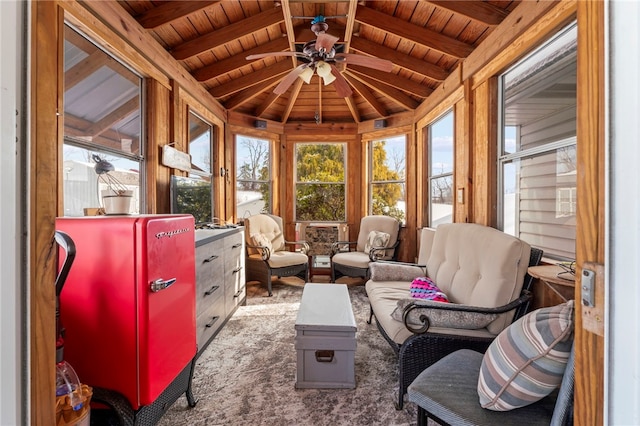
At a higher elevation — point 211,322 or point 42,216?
point 42,216

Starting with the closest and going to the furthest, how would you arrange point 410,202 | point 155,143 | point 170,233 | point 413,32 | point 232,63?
point 170,233, point 155,143, point 413,32, point 232,63, point 410,202

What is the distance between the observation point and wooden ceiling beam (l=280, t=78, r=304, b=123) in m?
4.16

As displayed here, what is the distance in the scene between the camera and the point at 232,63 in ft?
11.2

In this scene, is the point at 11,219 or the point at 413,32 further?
the point at 413,32

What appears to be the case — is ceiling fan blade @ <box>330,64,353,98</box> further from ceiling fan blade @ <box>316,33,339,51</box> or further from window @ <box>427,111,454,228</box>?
window @ <box>427,111,454,228</box>

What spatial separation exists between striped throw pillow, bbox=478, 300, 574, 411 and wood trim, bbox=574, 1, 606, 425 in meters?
0.50

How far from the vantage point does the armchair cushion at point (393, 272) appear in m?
2.98

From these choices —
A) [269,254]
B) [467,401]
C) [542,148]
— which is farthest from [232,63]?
[467,401]

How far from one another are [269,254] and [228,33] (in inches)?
106

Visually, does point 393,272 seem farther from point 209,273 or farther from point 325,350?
point 209,273

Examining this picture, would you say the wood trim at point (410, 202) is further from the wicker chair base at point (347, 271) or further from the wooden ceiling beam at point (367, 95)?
the wicker chair base at point (347, 271)

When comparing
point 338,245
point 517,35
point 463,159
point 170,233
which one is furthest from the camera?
point 338,245

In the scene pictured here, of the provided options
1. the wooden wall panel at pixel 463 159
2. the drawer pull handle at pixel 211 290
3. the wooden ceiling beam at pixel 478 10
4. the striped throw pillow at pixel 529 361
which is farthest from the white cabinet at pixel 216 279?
the wooden ceiling beam at pixel 478 10

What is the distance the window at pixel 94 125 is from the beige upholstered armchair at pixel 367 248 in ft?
9.06
